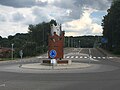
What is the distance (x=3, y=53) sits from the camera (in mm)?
78875

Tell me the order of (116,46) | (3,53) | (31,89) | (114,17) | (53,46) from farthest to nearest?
(116,46)
(114,17)
(3,53)
(53,46)
(31,89)

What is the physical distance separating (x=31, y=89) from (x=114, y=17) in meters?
73.4

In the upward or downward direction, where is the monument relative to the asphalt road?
upward

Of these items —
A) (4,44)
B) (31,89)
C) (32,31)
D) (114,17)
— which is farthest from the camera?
(4,44)

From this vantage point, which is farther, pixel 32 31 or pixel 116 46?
pixel 32 31

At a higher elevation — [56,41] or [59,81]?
[56,41]

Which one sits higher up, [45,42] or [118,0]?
[118,0]

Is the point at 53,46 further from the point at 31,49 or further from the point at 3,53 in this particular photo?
the point at 31,49

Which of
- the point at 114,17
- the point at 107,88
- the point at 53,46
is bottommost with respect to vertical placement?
the point at 107,88

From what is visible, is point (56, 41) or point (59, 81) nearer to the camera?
point (59, 81)

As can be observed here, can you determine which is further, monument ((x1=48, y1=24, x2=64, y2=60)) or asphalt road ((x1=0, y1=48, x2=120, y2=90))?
monument ((x1=48, y1=24, x2=64, y2=60))

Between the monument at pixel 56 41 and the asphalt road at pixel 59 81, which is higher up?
the monument at pixel 56 41

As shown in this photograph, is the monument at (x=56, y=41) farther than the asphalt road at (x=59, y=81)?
Yes

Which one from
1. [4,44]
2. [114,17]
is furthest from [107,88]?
[4,44]
